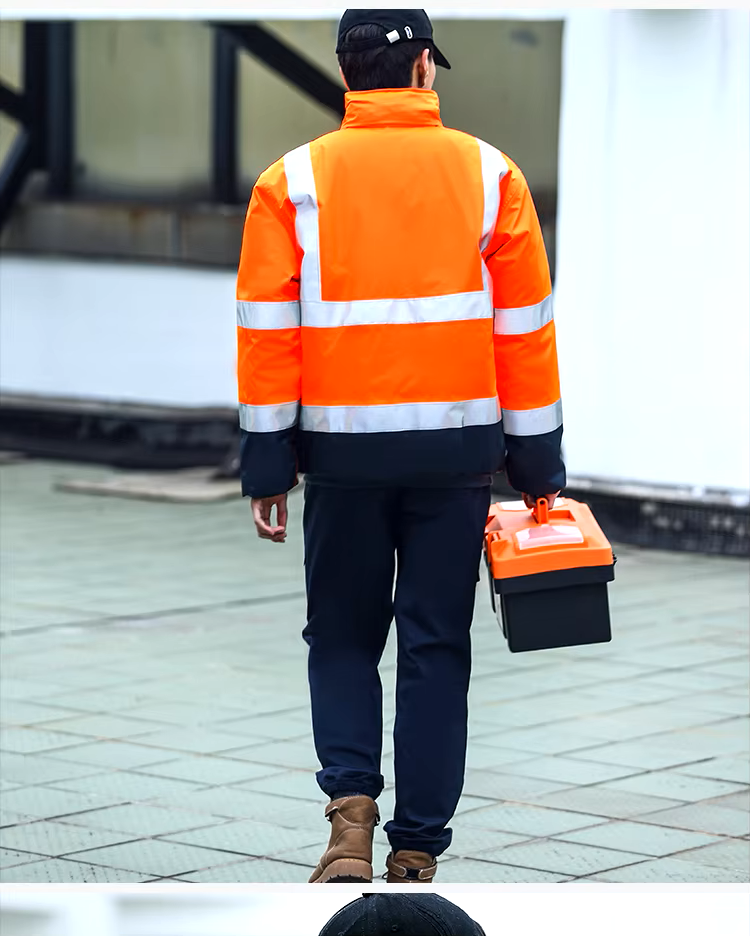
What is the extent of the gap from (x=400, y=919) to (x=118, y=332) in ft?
39.7

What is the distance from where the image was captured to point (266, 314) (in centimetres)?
383

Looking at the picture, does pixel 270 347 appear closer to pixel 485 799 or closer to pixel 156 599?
pixel 485 799

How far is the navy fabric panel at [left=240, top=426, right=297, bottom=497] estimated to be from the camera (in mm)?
3881

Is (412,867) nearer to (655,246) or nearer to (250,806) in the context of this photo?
(250,806)

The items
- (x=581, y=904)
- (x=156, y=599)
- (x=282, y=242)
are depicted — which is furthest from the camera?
(x=156, y=599)

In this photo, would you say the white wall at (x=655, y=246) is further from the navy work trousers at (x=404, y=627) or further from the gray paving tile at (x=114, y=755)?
the navy work trousers at (x=404, y=627)

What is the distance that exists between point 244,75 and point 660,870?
10.3 meters

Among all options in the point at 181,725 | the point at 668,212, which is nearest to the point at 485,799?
the point at 181,725

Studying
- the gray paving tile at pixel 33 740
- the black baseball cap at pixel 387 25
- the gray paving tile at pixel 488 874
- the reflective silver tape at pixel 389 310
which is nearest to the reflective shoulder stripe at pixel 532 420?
the reflective silver tape at pixel 389 310

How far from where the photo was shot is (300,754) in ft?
18.3

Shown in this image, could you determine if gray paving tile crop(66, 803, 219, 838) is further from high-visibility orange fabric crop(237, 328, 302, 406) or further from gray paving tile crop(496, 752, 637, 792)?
high-visibility orange fabric crop(237, 328, 302, 406)

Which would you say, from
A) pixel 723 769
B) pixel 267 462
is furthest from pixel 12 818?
pixel 723 769

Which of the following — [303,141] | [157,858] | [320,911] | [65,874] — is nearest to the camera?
[320,911]

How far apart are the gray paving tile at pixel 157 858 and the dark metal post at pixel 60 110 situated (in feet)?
34.8
